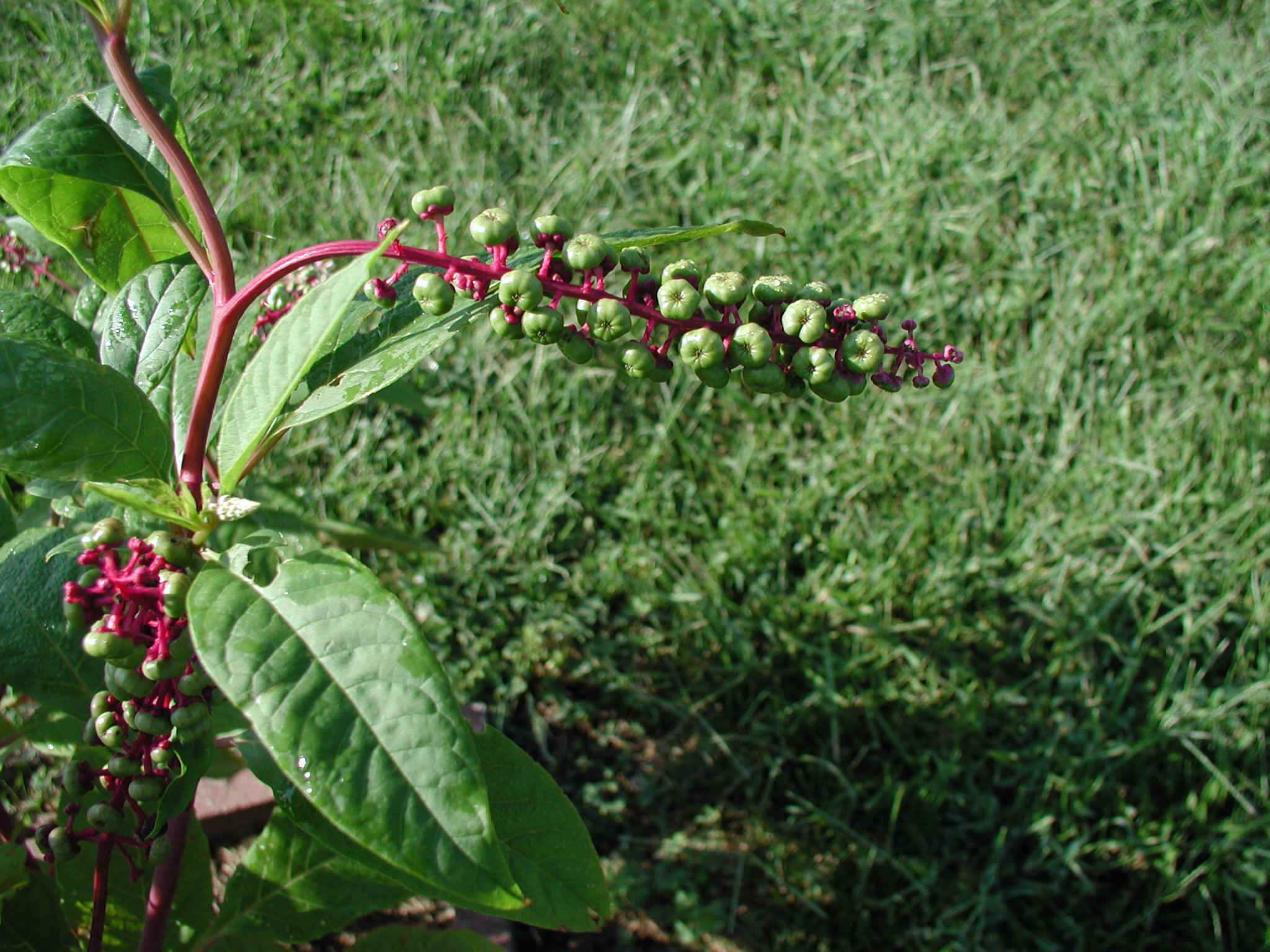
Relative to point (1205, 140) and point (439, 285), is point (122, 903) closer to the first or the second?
point (439, 285)

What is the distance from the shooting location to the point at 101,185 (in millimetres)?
1285

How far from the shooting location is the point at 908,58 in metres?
3.90

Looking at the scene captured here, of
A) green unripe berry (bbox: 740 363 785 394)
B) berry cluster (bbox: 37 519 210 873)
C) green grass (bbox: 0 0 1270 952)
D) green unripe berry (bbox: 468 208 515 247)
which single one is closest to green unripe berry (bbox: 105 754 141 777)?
berry cluster (bbox: 37 519 210 873)

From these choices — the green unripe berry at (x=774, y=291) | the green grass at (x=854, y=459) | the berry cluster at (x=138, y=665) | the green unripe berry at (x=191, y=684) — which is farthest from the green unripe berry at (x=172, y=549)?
the green grass at (x=854, y=459)

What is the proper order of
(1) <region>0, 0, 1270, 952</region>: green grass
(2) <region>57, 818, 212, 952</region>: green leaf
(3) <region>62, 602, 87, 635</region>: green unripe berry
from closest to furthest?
1. (3) <region>62, 602, 87, 635</region>: green unripe berry
2. (2) <region>57, 818, 212, 952</region>: green leaf
3. (1) <region>0, 0, 1270, 952</region>: green grass

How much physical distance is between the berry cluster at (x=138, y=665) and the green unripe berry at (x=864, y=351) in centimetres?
69

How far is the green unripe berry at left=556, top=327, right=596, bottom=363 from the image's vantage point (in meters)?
1.10

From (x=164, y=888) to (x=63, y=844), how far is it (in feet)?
0.69

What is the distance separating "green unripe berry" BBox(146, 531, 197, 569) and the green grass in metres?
0.90

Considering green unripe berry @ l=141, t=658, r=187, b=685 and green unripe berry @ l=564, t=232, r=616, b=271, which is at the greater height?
green unripe berry @ l=564, t=232, r=616, b=271

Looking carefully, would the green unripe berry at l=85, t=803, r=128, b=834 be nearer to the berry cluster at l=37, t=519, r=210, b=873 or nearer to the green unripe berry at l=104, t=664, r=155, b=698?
the berry cluster at l=37, t=519, r=210, b=873

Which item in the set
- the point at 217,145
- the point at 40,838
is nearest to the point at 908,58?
the point at 217,145

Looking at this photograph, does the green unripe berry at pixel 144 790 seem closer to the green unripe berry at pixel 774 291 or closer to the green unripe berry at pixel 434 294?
the green unripe berry at pixel 434 294

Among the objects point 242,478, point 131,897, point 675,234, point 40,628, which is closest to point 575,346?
point 675,234
